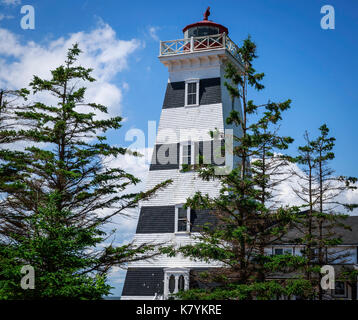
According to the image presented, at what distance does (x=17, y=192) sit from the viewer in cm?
2041

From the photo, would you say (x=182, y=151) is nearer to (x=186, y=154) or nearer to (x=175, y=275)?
(x=186, y=154)

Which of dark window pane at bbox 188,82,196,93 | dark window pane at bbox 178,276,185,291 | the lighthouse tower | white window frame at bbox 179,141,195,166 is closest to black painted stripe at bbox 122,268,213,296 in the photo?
the lighthouse tower

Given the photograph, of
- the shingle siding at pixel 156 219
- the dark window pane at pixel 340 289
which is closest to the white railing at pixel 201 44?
the shingle siding at pixel 156 219

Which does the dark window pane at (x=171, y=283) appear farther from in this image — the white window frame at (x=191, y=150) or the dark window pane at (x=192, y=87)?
the dark window pane at (x=192, y=87)

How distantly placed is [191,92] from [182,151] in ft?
11.8

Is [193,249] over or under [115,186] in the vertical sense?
under

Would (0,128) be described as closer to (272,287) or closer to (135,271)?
(135,271)

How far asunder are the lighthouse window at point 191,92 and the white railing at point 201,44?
1.88 meters

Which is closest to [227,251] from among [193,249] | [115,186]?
[193,249]

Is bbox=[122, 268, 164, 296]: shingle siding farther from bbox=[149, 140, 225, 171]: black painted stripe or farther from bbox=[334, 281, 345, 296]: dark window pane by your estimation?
bbox=[334, 281, 345, 296]: dark window pane

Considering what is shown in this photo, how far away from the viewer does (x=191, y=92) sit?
26766mm

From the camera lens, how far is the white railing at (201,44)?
26531mm

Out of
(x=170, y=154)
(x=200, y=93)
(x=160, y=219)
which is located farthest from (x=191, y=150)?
(x=160, y=219)
